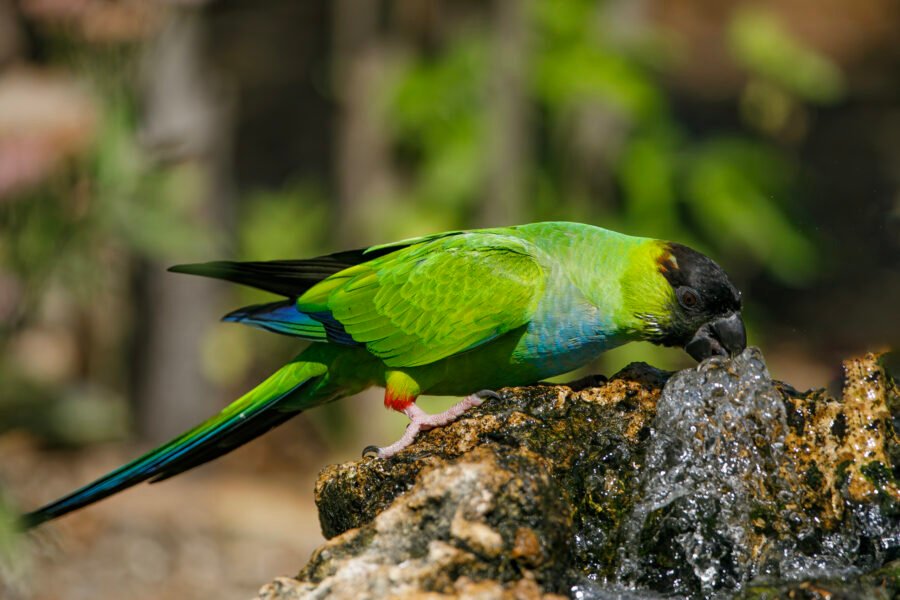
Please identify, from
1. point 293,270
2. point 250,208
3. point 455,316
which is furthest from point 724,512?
point 250,208

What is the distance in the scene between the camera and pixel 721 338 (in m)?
2.83

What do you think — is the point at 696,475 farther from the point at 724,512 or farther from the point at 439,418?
the point at 439,418

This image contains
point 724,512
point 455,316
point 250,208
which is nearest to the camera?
point 724,512

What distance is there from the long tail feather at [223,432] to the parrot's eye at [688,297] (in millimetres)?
1062

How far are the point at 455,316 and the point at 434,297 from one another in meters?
0.10

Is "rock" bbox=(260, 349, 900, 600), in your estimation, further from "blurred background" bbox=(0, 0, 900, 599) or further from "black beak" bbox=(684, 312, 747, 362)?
"blurred background" bbox=(0, 0, 900, 599)

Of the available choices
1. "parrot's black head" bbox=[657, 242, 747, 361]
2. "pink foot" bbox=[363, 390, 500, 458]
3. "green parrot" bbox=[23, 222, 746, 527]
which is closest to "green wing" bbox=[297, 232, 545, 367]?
"green parrot" bbox=[23, 222, 746, 527]

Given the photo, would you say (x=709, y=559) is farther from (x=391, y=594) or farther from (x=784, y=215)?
(x=784, y=215)

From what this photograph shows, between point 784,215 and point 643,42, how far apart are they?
1.51 metres

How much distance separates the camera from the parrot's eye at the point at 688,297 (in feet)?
9.21

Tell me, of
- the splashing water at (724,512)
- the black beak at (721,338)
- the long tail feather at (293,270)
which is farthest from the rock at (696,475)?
the long tail feather at (293,270)

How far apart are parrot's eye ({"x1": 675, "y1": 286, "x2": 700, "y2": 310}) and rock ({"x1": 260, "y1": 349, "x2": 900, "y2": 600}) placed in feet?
0.71

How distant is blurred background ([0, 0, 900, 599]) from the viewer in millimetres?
5383

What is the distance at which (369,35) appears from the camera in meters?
6.60
